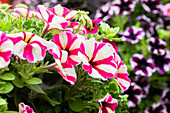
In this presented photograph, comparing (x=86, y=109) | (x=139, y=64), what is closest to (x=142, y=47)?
(x=139, y=64)

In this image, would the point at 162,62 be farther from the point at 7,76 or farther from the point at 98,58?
the point at 7,76

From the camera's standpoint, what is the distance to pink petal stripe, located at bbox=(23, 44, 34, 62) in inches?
23.0

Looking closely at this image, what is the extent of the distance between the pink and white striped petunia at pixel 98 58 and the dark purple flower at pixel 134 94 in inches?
40.7

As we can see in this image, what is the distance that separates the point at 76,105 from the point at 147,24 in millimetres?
1532

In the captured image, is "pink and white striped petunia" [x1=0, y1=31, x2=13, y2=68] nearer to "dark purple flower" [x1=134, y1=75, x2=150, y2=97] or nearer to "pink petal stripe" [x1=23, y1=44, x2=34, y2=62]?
"pink petal stripe" [x1=23, y1=44, x2=34, y2=62]

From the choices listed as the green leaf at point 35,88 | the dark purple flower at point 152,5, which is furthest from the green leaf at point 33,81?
the dark purple flower at point 152,5

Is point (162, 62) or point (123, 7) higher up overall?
point (123, 7)

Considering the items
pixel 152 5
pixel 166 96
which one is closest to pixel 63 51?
pixel 166 96

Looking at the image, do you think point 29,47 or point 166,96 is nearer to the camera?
point 29,47

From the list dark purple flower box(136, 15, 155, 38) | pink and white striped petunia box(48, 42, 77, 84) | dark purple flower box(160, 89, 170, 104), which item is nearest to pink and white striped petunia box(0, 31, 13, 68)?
pink and white striped petunia box(48, 42, 77, 84)

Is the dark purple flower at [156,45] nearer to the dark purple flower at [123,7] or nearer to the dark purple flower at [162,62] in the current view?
the dark purple flower at [162,62]

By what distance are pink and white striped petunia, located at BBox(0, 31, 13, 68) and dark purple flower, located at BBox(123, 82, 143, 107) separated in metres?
1.20

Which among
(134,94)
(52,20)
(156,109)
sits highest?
(52,20)

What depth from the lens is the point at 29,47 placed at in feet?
1.97
